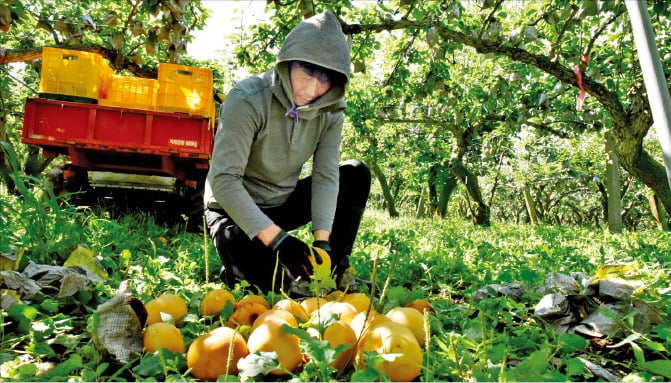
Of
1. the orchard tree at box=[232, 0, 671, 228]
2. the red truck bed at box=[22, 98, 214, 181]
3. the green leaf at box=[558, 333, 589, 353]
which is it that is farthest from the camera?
the red truck bed at box=[22, 98, 214, 181]

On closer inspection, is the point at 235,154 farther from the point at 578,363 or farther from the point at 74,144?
the point at 74,144

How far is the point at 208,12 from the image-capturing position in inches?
414

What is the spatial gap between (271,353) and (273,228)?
3.67ft

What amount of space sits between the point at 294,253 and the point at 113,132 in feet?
14.7

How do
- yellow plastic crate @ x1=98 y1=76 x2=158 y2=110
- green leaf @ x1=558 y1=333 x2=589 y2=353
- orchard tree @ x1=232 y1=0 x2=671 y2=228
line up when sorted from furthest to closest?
yellow plastic crate @ x1=98 y1=76 x2=158 y2=110
orchard tree @ x1=232 y1=0 x2=671 y2=228
green leaf @ x1=558 y1=333 x2=589 y2=353

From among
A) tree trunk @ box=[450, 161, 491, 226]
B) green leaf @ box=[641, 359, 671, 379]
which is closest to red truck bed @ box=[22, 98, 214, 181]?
green leaf @ box=[641, 359, 671, 379]

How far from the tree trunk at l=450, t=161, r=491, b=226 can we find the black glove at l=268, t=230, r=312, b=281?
1173 centimetres

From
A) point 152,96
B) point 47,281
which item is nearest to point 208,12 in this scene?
point 152,96

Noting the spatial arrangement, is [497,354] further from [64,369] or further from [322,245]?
[322,245]

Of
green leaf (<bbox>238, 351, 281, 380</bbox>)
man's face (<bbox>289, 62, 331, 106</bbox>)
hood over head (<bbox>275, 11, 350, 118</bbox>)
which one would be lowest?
green leaf (<bbox>238, 351, 281, 380</bbox>)

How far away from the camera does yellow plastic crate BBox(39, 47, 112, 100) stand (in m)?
→ 5.79

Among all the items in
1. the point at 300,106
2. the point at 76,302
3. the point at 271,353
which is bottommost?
the point at 76,302

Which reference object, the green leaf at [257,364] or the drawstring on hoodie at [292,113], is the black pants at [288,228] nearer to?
the drawstring on hoodie at [292,113]

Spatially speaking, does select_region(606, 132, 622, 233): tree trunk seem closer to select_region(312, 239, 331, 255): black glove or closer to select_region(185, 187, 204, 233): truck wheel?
select_region(185, 187, 204, 233): truck wheel
